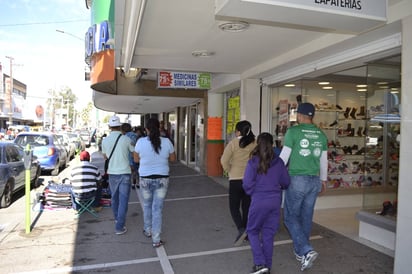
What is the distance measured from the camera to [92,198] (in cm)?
692

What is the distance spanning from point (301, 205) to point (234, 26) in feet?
8.80

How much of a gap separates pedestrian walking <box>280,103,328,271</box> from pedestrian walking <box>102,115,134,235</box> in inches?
103

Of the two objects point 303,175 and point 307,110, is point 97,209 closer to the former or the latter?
point 303,175

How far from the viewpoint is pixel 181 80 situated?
1024cm

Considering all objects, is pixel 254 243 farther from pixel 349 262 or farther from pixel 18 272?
pixel 18 272

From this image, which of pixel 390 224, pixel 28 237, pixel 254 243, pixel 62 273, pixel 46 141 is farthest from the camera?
pixel 46 141

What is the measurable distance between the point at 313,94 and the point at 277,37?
3.02m

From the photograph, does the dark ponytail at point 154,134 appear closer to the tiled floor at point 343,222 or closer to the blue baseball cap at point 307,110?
the blue baseball cap at point 307,110

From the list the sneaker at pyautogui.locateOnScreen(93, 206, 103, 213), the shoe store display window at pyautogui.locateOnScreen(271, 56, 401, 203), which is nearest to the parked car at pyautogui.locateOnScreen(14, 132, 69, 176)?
the sneaker at pyautogui.locateOnScreen(93, 206, 103, 213)

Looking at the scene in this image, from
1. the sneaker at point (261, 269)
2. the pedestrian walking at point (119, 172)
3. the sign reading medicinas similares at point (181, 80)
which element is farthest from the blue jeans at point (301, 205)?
the sign reading medicinas similares at point (181, 80)

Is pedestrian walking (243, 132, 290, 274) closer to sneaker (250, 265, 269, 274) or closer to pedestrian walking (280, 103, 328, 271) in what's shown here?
sneaker (250, 265, 269, 274)

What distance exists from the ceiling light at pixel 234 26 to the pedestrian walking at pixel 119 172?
243 cm

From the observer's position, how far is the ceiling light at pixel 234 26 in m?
4.86

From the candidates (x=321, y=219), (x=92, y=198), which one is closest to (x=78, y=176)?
(x=92, y=198)
